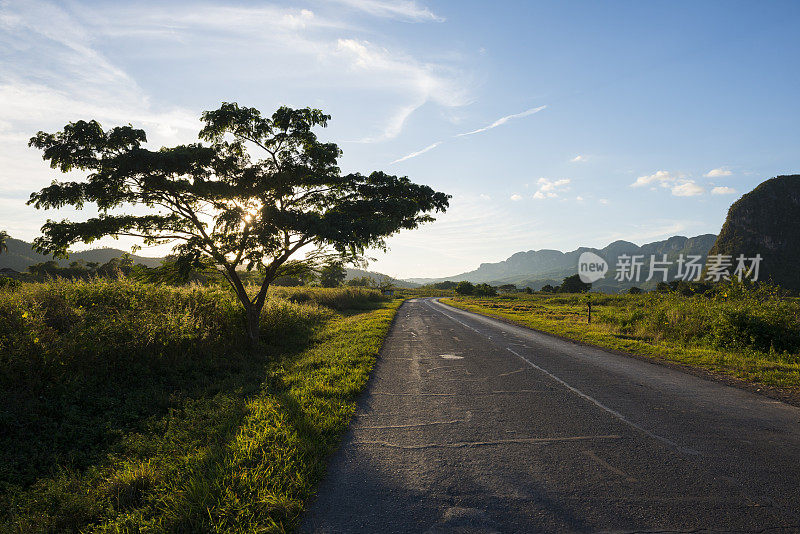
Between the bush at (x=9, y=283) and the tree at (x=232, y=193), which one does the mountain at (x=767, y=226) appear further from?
the bush at (x=9, y=283)

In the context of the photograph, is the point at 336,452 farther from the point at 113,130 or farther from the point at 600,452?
the point at 113,130

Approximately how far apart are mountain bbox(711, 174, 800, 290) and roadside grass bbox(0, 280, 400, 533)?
592ft

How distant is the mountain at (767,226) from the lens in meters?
136

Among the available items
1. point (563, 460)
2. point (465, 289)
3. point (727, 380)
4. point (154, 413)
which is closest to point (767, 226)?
point (465, 289)

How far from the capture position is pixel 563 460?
433 centimetres

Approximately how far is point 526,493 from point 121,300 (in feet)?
40.0

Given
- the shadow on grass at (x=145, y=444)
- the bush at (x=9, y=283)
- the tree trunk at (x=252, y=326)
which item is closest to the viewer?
the shadow on grass at (x=145, y=444)

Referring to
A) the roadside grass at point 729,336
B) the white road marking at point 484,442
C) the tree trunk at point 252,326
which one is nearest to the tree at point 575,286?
the roadside grass at point 729,336

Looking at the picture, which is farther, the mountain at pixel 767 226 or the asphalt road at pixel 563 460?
the mountain at pixel 767 226

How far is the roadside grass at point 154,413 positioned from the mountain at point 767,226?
18053 centimetres

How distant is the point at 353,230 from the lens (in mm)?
11281

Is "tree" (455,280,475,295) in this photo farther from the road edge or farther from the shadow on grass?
the shadow on grass

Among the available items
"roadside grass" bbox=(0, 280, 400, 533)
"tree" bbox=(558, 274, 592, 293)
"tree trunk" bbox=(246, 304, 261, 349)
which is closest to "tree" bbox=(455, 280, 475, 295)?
"tree" bbox=(558, 274, 592, 293)

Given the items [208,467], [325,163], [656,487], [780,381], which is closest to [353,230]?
[325,163]
